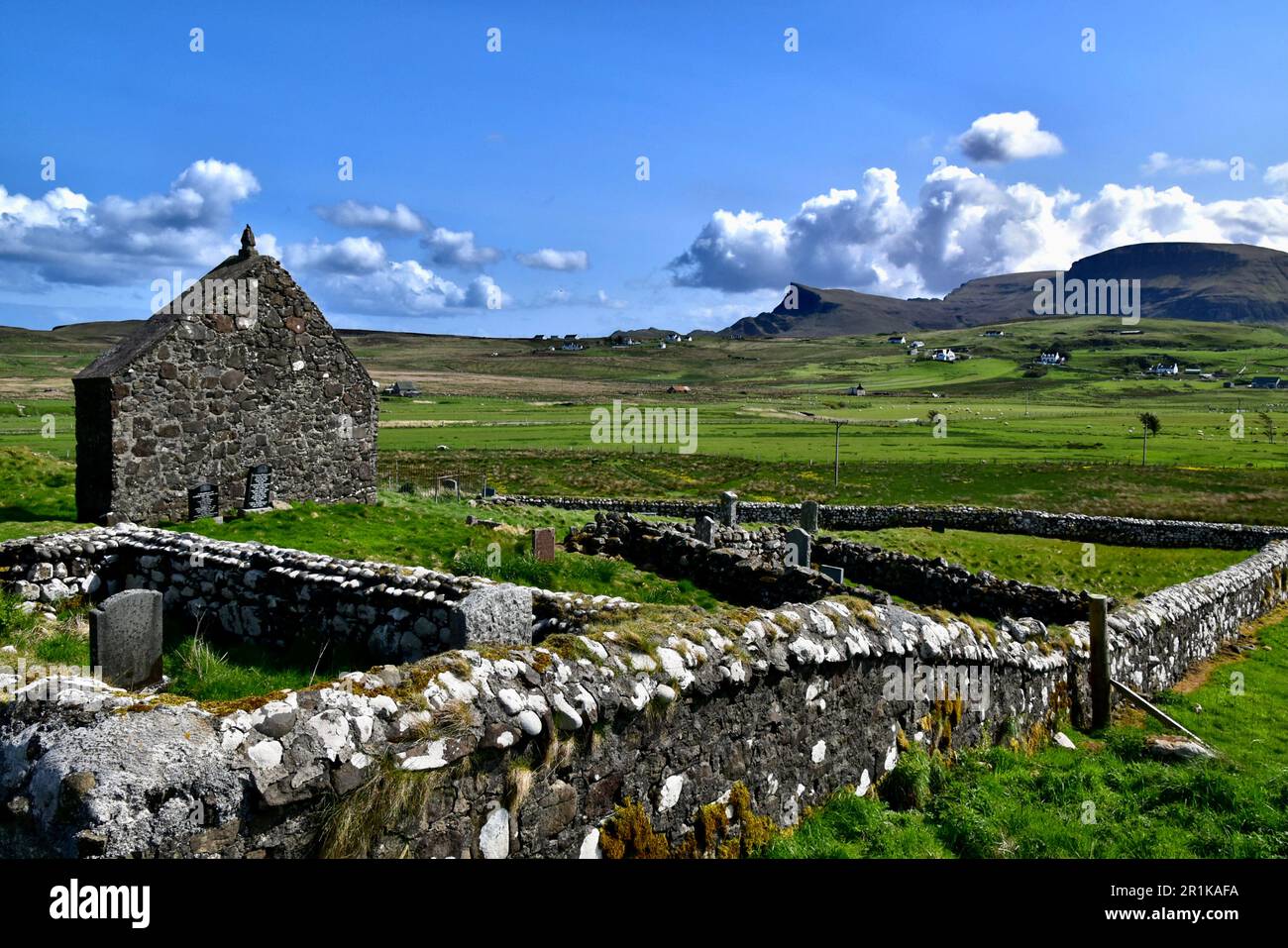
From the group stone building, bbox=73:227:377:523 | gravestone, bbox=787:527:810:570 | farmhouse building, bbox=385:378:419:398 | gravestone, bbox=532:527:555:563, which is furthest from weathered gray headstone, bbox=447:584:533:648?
farmhouse building, bbox=385:378:419:398

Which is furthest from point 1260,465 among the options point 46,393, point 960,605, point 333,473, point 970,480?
point 46,393

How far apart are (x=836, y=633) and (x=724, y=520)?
27.5 m

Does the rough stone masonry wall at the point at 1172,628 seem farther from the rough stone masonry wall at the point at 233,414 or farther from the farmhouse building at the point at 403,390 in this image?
the farmhouse building at the point at 403,390

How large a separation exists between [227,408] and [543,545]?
27.9ft

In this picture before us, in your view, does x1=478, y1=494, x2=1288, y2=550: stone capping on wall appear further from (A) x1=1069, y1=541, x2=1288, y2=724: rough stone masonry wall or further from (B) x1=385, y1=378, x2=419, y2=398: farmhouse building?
(B) x1=385, y1=378, x2=419, y2=398: farmhouse building

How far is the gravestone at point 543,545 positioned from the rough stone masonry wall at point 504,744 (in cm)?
918

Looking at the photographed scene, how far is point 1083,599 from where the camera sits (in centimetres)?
1831

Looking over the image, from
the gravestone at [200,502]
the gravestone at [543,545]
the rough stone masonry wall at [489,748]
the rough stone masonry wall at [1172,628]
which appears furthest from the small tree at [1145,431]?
the rough stone masonry wall at [489,748]

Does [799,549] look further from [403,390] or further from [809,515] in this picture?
[403,390]

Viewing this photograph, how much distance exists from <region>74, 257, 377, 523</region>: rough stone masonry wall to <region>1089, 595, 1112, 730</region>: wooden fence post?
17.6 metres

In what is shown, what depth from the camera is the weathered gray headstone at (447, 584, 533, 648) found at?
823cm

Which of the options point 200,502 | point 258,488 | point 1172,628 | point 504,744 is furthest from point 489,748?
point 258,488
